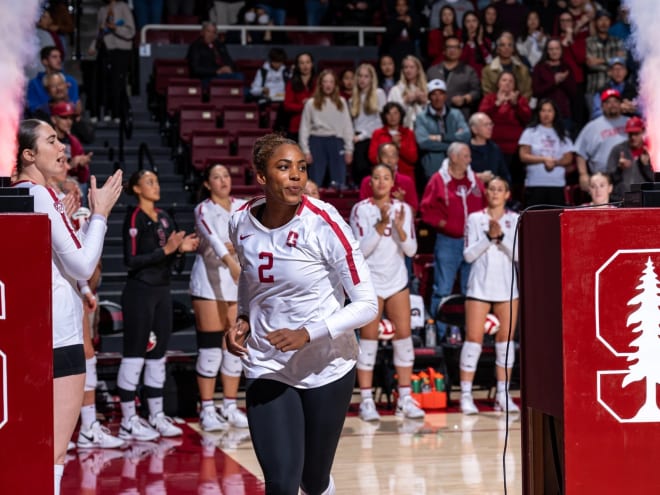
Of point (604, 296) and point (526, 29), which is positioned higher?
point (526, 29)

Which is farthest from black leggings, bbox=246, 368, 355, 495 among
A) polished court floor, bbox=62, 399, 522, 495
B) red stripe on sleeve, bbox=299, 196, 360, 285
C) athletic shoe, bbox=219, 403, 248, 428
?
athletic shoe, bbox=219, 403, 248, 428

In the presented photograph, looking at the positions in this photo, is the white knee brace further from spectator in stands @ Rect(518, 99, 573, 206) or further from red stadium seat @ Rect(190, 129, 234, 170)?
red stadium seat @ Rect(190, 129, 234, 170)

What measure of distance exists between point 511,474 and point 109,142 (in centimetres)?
816

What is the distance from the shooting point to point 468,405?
963 cm

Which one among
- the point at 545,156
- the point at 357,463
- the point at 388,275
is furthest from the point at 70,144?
the point at 545,156

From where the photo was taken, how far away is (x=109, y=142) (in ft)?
45.6

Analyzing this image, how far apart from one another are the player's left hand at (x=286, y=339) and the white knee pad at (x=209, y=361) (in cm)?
463

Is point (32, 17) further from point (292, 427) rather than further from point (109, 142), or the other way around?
point (109, 142)

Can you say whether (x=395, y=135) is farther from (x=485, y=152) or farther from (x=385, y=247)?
(x=385, y=247)

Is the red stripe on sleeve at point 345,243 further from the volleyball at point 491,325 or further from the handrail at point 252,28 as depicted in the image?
the handrail at point 252,28

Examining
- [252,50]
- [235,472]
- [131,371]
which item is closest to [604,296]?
[235,472]

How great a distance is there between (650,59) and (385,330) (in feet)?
Result: 19.2

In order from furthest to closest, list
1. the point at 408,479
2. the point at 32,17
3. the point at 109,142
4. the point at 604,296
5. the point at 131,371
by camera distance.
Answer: the point at 109,142
the point at 131,371
the point at 408,479
the point at 32,17
the point at 604,296

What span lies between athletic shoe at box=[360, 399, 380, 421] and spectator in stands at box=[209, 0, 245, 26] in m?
8.11
